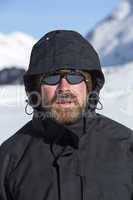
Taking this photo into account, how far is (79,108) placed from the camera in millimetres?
2773

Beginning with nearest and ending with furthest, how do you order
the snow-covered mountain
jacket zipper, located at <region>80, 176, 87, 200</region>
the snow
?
jacket zipper, located at <region>80, 176, 87, 200</region> < the snow < the snow-covered mountain

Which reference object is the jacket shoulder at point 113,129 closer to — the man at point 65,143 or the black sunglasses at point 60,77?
the man at point 65,143

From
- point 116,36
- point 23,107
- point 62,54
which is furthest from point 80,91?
point 116,36

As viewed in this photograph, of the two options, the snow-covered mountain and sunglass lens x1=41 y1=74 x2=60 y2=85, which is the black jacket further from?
the snow-covered mountain

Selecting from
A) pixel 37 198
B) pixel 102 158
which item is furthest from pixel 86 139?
pixel 37 198

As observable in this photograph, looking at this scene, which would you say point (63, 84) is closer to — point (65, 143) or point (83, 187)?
point (65, 143)

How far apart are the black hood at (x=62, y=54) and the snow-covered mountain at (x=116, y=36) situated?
420 ft

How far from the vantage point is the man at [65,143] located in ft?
8.94

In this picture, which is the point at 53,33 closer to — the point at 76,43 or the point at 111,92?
the point at 76,43

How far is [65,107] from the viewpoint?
2762 millimetres

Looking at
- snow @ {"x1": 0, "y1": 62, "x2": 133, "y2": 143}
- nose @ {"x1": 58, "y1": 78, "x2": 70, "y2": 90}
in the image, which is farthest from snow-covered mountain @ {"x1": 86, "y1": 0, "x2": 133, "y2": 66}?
nose @ {"x1": 58, "y1": 78, "x2": 70, "y2": 90}

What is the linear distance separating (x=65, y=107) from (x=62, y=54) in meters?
0.20

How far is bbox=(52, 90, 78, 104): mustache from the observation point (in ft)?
9.02

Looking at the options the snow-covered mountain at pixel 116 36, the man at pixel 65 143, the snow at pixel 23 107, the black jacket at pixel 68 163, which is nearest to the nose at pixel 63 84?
the man at pixel 65 143
